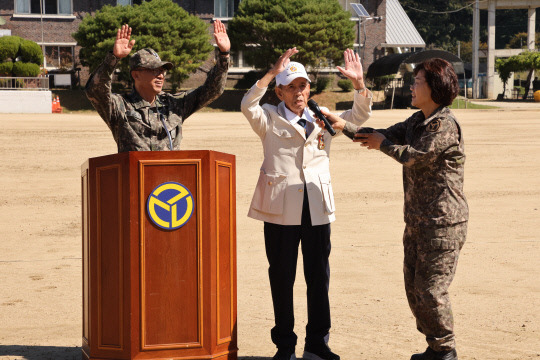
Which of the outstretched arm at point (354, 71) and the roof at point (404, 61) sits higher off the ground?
the roof at point (404, 61)

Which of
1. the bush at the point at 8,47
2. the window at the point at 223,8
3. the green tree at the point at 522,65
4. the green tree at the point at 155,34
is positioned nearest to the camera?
the bush at the point at 8,47

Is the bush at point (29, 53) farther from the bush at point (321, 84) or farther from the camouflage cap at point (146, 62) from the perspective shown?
the camouflage cap at point (146, 62)

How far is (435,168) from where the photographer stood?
16.2 feet

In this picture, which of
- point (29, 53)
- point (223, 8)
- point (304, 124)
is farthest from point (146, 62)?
point (223, 8)

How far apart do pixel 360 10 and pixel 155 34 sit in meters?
16.1

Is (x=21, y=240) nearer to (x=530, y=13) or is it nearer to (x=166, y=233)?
(x=166, y=233)

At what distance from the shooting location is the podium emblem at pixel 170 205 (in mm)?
4738

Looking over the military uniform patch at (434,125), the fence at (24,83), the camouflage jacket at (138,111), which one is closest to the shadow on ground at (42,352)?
the camouflage jacket at (138,111)

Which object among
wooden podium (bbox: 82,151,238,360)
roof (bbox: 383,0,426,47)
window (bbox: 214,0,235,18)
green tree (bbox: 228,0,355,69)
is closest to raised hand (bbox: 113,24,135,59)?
wooden podium (bbox: 82,151,238,360)

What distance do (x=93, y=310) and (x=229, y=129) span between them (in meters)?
20.6

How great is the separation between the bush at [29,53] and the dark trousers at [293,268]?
115ft

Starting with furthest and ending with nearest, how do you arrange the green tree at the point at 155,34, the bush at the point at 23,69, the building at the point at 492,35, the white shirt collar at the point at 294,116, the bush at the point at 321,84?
the building at the point at 492,35 → the bush at the point at 321,84 → the green tree at the point at 155,34 → the bush at the point at 23,69 → the white shirt collar at the point at 294,116

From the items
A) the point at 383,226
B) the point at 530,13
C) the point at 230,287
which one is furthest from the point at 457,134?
the point at 530,13

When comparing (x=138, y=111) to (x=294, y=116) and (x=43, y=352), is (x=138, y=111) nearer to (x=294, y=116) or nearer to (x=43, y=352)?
(x=294, y=116)
